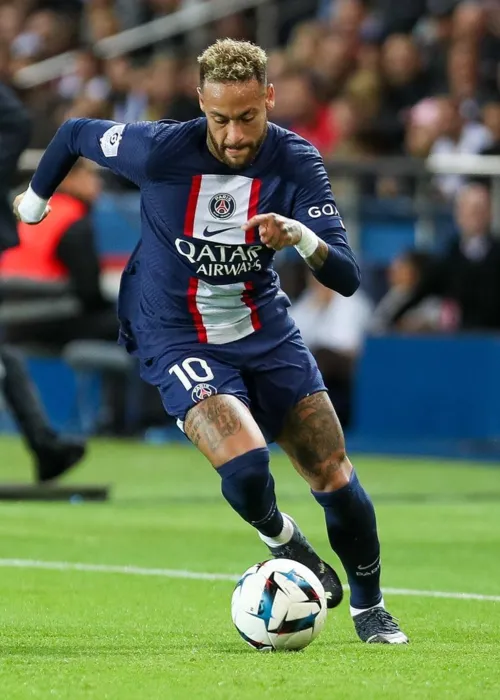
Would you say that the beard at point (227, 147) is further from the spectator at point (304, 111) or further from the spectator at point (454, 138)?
the spectator at point (304, 111)

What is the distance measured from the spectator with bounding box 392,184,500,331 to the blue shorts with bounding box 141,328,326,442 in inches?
308

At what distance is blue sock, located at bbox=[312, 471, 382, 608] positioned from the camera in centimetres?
582

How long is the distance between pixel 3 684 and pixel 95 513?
5.29 m

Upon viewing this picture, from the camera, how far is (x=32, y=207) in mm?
6453

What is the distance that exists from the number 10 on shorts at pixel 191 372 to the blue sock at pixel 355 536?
578 millimetres

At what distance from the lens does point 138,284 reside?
627 centimetres

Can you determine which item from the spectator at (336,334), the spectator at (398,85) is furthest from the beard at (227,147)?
the spectator at (398,85)

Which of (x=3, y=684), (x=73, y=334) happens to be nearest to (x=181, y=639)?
(x=3, y=684)

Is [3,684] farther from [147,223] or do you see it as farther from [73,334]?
[73,334]

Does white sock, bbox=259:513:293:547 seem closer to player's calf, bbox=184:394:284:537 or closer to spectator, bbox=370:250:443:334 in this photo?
player's calf, bbox=184:394:284:537

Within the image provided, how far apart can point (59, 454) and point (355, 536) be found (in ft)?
15.1

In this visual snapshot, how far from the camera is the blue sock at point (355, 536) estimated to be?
19.1ft

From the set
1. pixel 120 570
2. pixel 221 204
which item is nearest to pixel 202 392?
pixel 221 204

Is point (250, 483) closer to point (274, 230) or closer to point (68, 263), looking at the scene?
point (274, 230)
